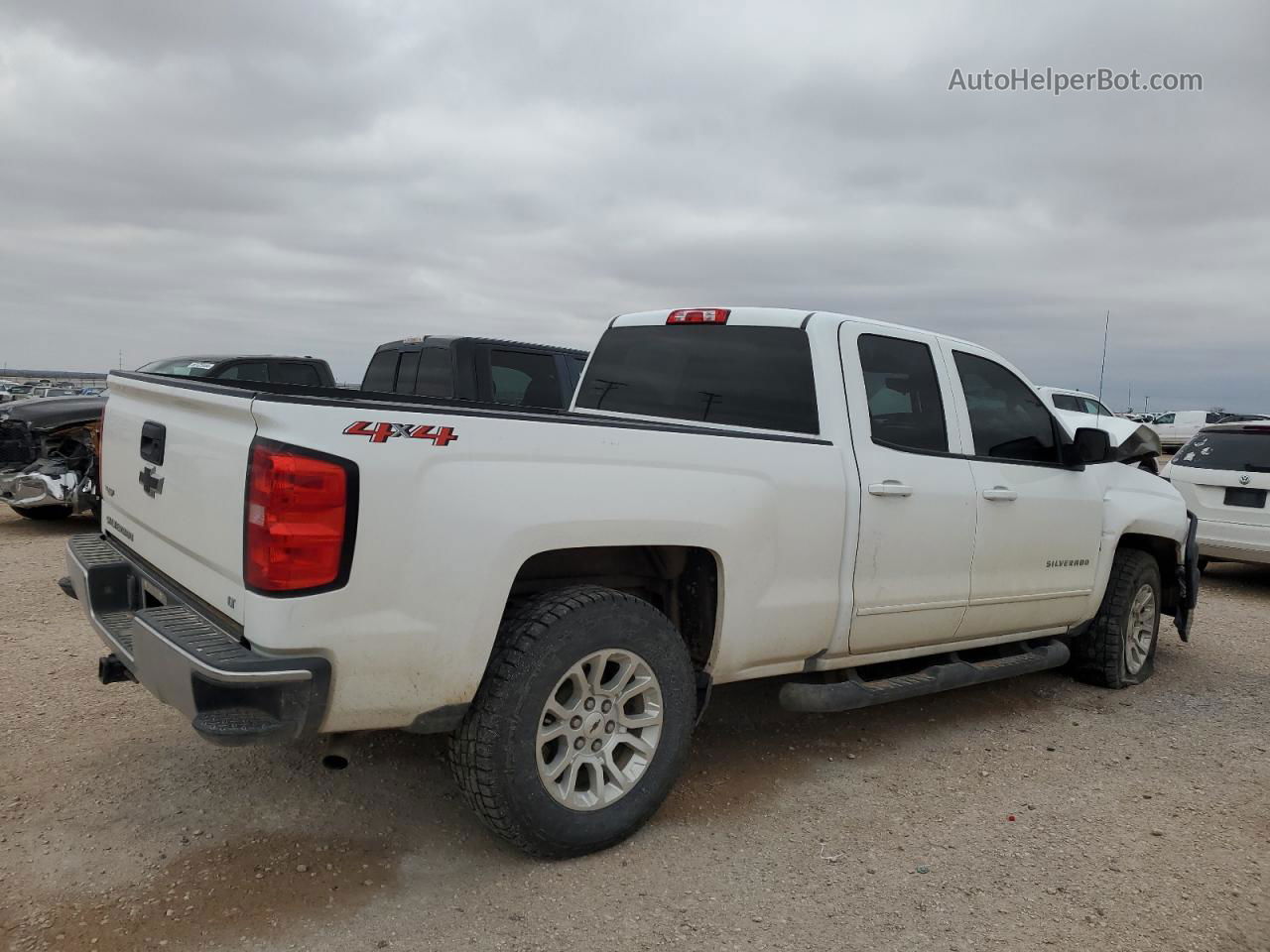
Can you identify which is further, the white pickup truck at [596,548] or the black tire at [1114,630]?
the black tire at [1114,630]

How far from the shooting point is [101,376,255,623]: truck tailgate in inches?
110

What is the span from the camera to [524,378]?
28.0 ft

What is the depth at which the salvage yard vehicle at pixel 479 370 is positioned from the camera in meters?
8.12

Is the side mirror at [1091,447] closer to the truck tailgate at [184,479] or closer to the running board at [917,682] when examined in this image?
the running board at [917,682]

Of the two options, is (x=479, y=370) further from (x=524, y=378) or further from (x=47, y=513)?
(x=47, y=513)

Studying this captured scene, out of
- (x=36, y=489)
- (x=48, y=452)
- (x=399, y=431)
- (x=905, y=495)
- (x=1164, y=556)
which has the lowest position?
(x=36, y=489)

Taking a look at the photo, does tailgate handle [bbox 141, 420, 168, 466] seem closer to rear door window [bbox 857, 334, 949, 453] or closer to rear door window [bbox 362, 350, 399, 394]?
rear door window [bbox 857, 334, 949, 453]

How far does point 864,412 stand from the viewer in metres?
4.06

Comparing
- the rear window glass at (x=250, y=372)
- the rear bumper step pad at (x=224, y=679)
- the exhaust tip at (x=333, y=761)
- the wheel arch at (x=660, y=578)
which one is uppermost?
the rear window glass at (x=250, y=372)

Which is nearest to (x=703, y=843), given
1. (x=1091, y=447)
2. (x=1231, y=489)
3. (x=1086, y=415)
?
(x=1091, y=447)

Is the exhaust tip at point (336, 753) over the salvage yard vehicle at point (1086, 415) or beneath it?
beneath

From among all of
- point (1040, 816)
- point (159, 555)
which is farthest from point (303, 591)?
point (1040, 816)

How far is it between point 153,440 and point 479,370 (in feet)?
16.0

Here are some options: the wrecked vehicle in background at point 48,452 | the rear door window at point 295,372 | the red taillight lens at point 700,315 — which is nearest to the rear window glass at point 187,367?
the rear door window at point 295,372
